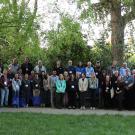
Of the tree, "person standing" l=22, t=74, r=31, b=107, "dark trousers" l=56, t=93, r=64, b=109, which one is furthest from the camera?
the tree

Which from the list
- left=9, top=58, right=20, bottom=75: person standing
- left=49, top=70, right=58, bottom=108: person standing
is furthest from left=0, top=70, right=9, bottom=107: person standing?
left=49, top=70, right=58, bottom=108: person standing

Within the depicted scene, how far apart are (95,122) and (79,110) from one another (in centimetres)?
444

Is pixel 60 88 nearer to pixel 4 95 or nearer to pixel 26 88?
pixel 26 88

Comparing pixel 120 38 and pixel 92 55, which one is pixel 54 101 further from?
pixel 120 38

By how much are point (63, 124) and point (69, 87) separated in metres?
6.05

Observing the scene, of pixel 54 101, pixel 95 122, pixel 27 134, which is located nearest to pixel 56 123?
pixel 95 122

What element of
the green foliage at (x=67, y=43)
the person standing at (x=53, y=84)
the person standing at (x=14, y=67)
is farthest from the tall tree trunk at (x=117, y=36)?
the person standing at (x=14, y=67)

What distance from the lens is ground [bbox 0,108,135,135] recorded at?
49.4ft

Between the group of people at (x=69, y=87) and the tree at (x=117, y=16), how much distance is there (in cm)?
584

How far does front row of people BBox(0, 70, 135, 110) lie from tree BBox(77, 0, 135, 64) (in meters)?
6.13

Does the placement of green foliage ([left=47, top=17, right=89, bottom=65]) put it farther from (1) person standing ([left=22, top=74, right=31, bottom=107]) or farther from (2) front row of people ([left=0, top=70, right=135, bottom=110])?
(1) person standing ([left=22, top=74, right=31, bottom=107])

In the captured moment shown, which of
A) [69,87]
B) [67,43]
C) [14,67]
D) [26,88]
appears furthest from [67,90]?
[14,67]

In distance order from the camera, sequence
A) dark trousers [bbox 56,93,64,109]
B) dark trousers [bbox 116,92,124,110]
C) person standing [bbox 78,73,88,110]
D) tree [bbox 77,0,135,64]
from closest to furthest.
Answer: dark trousers [bbox 116,92,124,110] < person standing [bbox 78,73,88,110] < dark trousers [bbox 56,93,64,109] < tree [bbox 77,0,135,64]

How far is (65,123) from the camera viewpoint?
1686cm
